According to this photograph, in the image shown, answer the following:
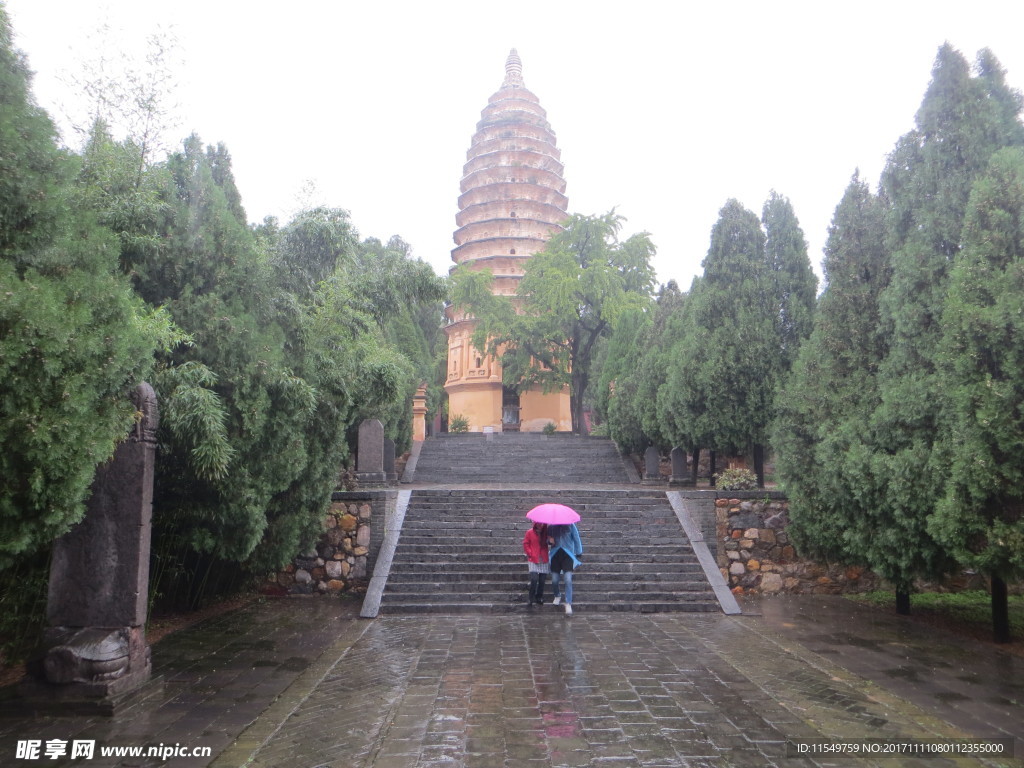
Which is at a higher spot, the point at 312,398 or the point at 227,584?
the point at 312,398

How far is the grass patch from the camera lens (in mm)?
7704

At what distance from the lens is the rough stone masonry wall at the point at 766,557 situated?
9.87 metres

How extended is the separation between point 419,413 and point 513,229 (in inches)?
534

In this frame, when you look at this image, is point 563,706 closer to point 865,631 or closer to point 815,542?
point 865,631

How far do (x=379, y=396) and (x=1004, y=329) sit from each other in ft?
24.2

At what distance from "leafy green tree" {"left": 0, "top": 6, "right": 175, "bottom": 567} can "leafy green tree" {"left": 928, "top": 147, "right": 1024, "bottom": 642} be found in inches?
276

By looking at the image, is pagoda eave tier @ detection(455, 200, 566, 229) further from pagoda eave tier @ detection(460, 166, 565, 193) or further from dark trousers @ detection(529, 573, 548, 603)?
dark trousers @ detection(529, 573, 548, 603)

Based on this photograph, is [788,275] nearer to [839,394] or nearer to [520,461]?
[839,394]

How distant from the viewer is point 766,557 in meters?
10.0

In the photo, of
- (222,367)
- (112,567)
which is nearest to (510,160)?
(222,367)

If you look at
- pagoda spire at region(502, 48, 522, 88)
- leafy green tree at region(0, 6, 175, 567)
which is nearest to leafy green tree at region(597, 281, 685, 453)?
leafy green tree at region(0, 6, 175, 567)

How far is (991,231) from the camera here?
6.45 metres

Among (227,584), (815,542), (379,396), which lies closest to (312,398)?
(379,396)

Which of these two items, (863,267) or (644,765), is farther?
(863,267)
